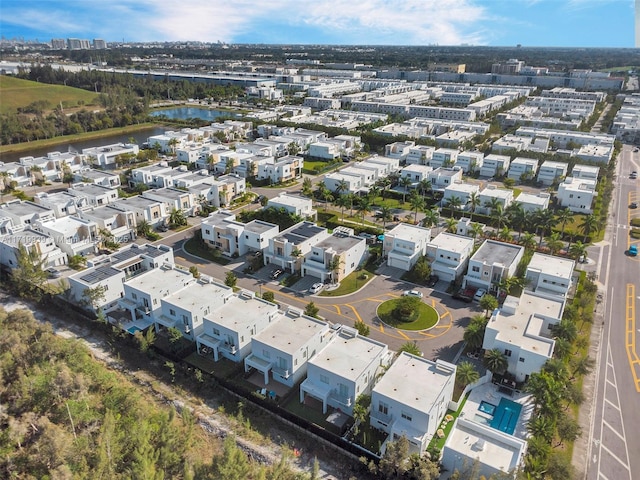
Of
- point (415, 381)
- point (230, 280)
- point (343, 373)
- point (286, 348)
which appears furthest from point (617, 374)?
point (230, 280)

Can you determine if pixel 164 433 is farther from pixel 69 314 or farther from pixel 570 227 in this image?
pixel 570 227

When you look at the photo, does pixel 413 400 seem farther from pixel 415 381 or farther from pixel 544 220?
pixel 544 220

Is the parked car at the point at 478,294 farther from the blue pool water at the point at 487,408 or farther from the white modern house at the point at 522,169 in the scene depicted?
the white modern house at the point at 522,169

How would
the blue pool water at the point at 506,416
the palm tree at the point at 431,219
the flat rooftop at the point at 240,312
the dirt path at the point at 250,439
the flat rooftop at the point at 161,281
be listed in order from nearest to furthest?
the dirt path at the point at 250,439
the blue pool water at the point at 506,416
the flat rooftop at the point at 240,312
the flat rooftop at the point at 161,281
the palm tree at the point at 431,219

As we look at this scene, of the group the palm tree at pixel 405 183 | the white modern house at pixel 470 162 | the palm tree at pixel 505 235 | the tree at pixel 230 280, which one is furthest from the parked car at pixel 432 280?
the white modern house at pixel 470 162

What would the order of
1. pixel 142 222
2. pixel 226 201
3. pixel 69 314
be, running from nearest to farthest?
pixel 69 314
pixel 142 222
pixel 226 201

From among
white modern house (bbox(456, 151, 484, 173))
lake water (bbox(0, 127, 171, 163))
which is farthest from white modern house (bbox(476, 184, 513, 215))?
lake water (bbox(0, 127, 171, 163))

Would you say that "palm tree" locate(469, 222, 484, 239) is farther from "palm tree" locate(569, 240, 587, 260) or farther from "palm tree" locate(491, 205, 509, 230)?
"palm tree" locate(569, 240, 587, 260)

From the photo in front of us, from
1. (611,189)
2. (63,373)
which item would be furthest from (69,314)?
(611,189)

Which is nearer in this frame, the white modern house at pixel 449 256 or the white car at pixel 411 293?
the white car at pixel 411 293
